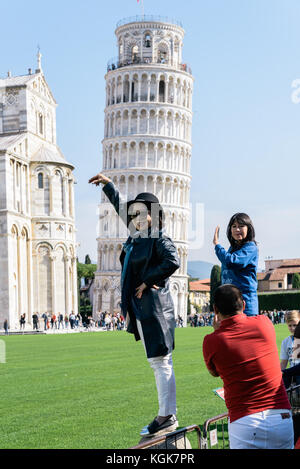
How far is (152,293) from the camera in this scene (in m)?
5.89

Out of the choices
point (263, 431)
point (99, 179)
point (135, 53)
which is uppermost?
point (135, 53)

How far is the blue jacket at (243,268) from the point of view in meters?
6.23

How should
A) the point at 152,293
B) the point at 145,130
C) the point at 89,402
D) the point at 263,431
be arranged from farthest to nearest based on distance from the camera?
the point at 145,130, the point at 89,402, the point at 152,293, the point at 263,431

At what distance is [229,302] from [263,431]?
2.97ft

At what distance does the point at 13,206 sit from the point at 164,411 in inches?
1792

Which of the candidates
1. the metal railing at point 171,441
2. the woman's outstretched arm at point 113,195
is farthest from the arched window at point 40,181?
the metal railing at point 171,441

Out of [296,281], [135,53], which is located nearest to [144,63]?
[135,53]

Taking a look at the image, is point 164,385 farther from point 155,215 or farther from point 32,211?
point 32,211

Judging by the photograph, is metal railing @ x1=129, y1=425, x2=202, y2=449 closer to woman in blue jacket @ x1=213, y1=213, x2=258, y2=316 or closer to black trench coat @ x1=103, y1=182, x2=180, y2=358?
black trench coat @ x1=103, y1=182, x2=180, y2=358

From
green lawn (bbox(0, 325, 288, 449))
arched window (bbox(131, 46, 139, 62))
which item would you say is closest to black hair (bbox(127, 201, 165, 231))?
green lawn (bbox(0, 325, 288, 449))

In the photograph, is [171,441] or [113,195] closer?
[171,441]

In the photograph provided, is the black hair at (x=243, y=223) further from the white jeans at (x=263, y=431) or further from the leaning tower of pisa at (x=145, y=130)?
the leaning tower of pisa at (x=145, y=130)

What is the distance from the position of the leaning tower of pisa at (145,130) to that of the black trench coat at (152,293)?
A: 7164cm

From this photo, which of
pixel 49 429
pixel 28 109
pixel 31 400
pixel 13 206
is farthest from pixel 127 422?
pixel 28 109
